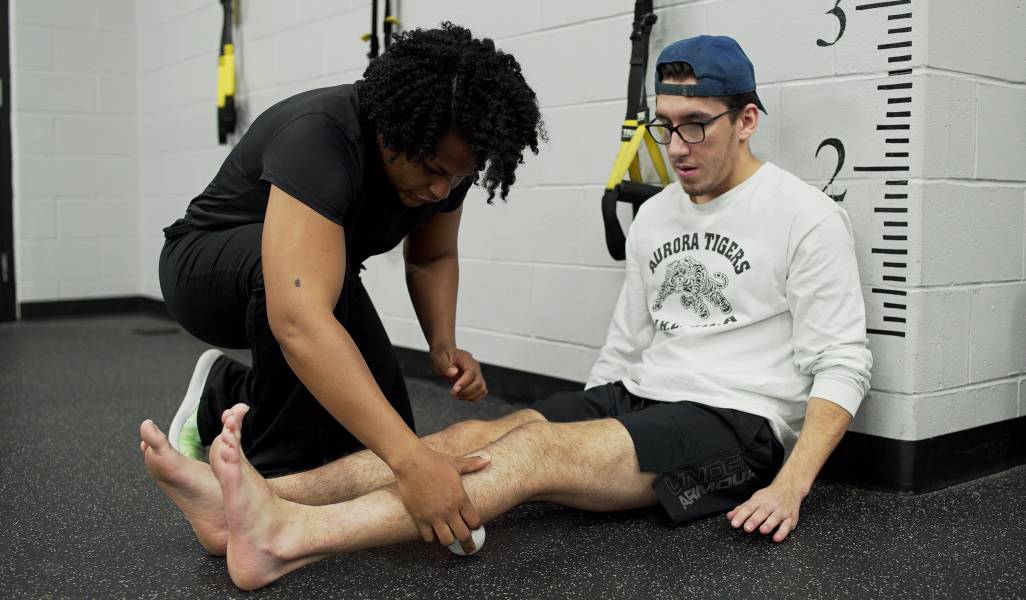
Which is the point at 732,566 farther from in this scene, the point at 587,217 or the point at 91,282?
the point at 91,282

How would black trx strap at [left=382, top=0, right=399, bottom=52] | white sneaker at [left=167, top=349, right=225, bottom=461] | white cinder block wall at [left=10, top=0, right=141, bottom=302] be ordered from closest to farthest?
white sneaker at [left=167, top=349, right=225, bottom=461] < black trx strap at [left=382, top=0, right=399, bottom=52] < white cinder block wall at [left=10, top=0, right=141, bottom=302]

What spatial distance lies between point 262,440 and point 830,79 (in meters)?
1.21

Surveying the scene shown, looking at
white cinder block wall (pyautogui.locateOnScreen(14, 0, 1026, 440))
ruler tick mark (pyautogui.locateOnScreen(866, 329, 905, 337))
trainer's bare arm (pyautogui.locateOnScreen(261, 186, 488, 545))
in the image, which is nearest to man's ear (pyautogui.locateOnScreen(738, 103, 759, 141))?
white cinder block wall (pyautogui.locateOnScreen(14, 0, 1026, 440))

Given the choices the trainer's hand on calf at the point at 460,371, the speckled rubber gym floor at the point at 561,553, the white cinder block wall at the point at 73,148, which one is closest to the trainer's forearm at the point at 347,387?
the speckled rubber gym floor at the point at 561,553

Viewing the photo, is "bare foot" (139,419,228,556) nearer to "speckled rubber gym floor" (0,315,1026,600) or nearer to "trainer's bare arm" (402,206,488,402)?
"speckled rubber gym floor" (0,315,1026,600)

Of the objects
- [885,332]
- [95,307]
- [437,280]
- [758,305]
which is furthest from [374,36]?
[95,307]

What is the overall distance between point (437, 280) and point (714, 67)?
2.04ft

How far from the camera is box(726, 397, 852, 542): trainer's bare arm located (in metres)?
1.47

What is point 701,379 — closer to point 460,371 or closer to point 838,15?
point 460,371

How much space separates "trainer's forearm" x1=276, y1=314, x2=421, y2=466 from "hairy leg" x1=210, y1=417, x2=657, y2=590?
113 mm

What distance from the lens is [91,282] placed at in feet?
15.1

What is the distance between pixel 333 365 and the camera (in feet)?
4.11

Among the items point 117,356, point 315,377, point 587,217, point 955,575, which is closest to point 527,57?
point 587,217

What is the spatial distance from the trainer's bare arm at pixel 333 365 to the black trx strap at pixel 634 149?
2.72 ft
